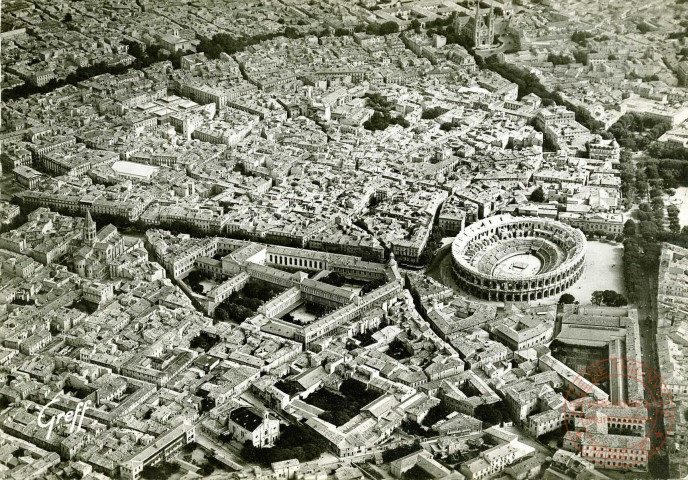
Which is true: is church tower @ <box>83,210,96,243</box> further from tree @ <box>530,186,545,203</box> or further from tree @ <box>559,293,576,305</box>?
tree @ <box>530,186,545,203</box>

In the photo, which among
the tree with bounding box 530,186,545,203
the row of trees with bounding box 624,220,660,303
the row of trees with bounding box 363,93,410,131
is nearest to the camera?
the row of trees with bounding box 624,220,660,303

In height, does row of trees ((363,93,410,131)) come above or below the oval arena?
below

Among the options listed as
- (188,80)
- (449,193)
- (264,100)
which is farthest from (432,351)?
(188,80)

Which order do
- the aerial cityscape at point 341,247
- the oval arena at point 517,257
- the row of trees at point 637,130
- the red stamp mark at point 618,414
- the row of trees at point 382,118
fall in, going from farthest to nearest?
the row of trees at point 382,118 < the row of trees at point 637,130 < the oval arena at point 517,257 < the aerial cityscape at point 341,247 < the red stamp mark at point 618,414

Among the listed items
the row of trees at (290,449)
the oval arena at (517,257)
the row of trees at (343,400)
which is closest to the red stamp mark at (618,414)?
the oval arena at (517,257)

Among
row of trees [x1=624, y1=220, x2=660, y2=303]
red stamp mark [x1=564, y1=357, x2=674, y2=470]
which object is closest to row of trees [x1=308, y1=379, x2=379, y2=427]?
red stamp mark [x1=564, y1=357, x2=674, y2=470]

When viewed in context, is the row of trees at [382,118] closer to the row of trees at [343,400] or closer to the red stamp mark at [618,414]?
the red stamp mark at [618,414]
